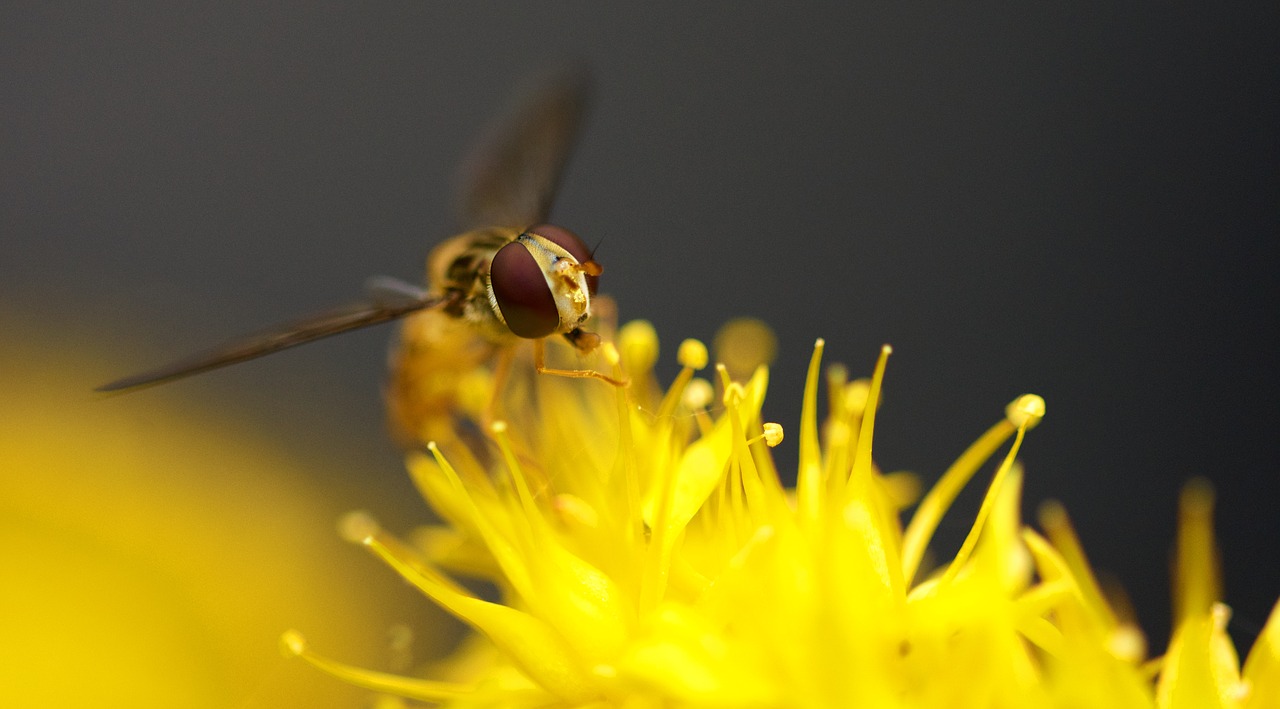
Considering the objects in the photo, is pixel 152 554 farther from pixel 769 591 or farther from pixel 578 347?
pixel 769 591

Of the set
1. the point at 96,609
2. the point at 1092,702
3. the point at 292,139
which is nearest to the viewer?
the point at 1092,702

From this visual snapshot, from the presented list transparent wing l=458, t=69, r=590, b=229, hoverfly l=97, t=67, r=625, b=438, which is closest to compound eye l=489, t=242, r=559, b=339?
hoverfly l=97, t=67, r=625, b=438

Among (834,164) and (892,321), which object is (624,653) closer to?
(892,321)

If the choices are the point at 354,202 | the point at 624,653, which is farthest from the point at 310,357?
the point at 624,653

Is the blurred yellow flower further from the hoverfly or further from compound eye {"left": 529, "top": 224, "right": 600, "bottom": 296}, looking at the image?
compound eye {"left": 529, "top": 224, "right": 600, "bottom": 296}

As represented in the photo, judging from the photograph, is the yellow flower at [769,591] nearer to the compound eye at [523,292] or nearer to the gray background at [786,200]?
the compound eye at [523,292]

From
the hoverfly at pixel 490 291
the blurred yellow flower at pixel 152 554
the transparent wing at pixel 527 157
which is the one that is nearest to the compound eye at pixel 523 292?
the hoverfly at pixel 490 291
